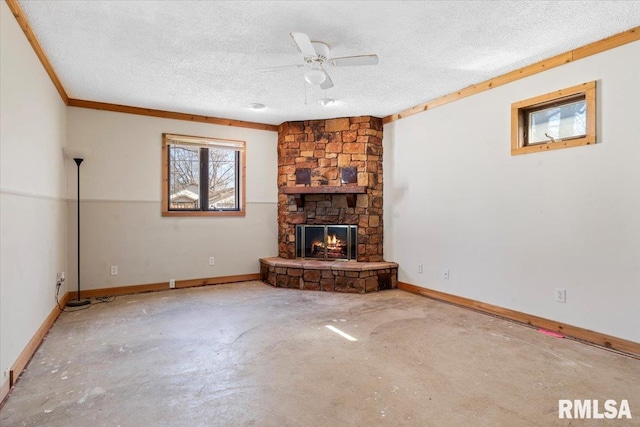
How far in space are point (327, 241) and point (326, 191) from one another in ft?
2.54

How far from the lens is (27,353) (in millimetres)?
2543

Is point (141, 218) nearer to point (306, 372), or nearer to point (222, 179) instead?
point (222, 179)

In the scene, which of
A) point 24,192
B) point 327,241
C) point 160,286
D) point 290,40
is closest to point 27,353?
point 24,192

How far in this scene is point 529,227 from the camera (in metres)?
3.38

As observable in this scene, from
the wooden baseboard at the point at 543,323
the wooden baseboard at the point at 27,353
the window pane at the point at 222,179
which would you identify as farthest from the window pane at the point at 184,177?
the wooden baseboard at the point at 543,323

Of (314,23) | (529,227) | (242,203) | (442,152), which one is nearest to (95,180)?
(242,203)

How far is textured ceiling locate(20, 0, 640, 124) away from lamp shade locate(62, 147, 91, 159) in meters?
0.67

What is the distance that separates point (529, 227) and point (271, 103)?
3.23 meters

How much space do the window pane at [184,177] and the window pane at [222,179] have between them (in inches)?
8.0

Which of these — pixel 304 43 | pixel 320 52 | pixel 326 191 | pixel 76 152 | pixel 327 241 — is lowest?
pixel 327 241

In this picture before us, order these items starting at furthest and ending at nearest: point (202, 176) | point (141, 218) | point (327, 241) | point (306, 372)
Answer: point (327, 241) → point (202, 176) → point (141, 218) → point (306, 372)

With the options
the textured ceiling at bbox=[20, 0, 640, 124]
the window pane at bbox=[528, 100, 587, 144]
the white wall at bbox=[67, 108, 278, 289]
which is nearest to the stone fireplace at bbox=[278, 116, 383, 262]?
the white wall at bbox=[67, 108, 278, 289]

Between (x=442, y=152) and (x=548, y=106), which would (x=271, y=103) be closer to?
(x=442, y=152)

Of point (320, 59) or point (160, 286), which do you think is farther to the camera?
point (160, 286)
